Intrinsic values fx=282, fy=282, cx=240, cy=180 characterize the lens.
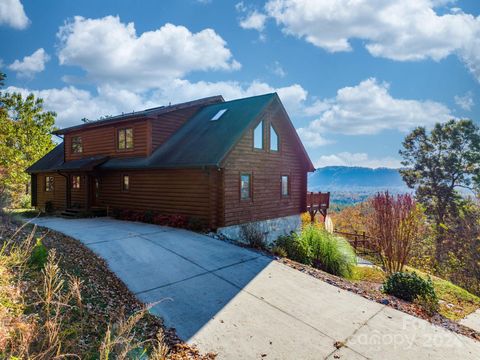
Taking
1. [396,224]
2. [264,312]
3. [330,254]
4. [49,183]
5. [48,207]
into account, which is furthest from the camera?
[49,183]

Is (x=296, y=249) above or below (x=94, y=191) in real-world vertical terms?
below

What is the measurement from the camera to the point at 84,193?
55.4 feet

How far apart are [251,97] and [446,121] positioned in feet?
64.4

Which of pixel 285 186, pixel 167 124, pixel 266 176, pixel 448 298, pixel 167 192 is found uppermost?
pixel 167 124

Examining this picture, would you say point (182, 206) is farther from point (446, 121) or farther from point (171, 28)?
point (446, 121)

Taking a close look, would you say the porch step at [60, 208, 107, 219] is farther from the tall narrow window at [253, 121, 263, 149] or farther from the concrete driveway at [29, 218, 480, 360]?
the tall narrow window at [253, 121, 263, 149]

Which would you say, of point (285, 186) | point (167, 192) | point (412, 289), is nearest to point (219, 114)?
point (167, 192)

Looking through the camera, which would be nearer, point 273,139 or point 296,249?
point 296,249

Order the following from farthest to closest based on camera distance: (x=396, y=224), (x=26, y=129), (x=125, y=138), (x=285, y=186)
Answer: (x=26, y=129) < (x=285, y=186) < (x=125, y=138) < (x=396, y=224)

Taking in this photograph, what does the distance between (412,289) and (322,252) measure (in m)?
3.43

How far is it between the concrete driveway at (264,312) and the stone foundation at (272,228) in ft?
11.4

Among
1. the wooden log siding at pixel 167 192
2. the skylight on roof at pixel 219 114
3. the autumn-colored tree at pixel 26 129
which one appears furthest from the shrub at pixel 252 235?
the autumn-colored tree at pixel 26 129

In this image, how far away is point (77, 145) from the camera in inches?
736

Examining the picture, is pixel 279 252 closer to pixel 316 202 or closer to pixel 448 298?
pixel 448 298
